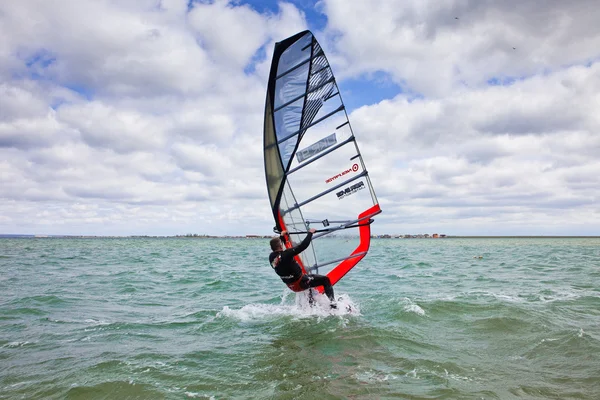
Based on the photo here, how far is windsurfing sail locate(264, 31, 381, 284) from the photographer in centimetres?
645

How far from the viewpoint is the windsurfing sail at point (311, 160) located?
21.2 feet

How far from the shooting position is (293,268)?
635cm

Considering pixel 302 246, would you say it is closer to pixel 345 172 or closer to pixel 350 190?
pixel 350 190

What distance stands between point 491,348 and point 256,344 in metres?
3.08

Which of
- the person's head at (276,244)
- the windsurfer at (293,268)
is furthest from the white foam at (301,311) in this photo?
the person's head at (276,244)

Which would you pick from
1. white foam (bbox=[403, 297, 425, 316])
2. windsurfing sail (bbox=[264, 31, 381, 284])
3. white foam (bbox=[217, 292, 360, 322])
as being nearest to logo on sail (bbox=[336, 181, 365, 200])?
windsurfing sail (bbox=[264, 31, 381, 284])

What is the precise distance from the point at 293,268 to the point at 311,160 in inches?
Answer: 68.8

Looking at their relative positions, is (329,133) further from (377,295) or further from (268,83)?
(377,295)

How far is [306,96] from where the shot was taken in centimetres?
660

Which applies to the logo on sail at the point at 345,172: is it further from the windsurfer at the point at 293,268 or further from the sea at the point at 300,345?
the sea at the point at 300,345

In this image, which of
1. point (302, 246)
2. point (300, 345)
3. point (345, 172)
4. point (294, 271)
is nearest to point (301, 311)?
point (294, 271)

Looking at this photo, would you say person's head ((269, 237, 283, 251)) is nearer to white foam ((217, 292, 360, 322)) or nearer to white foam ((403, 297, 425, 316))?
white foam ((217, 292, 360, 322))

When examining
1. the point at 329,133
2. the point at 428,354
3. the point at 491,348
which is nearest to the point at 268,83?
the point at 329,133

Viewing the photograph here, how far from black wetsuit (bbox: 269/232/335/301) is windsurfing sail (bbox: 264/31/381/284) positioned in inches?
17.1
